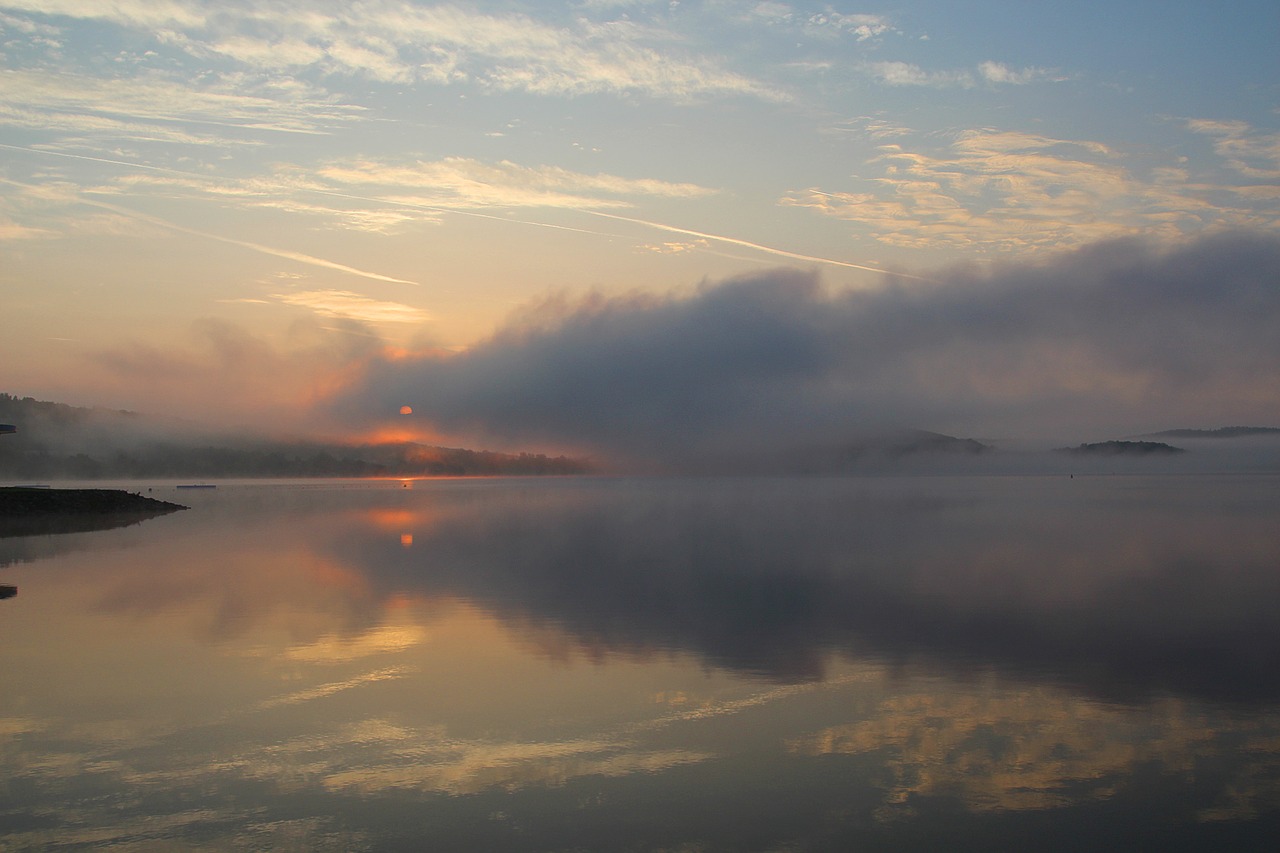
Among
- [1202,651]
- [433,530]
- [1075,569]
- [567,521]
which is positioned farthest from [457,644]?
[567,521]

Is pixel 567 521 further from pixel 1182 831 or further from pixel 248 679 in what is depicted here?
pixel 1182 831

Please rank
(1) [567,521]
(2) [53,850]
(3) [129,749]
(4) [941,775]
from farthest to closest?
(1) [567,521] → (3) [129,749] → (4) [941,775] → (2) [53,850]

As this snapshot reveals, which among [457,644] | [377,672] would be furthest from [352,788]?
[457,644]

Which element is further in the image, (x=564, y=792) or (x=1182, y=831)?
(x=564, y=792)

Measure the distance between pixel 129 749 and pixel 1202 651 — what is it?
62.3 feet

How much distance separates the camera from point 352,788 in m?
11.2

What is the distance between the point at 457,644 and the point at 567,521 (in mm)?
45901

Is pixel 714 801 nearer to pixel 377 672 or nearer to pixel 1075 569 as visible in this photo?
pixel 377 672

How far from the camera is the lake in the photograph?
10258mm

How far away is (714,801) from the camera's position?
1085 centimetres

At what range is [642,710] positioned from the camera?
14.6m

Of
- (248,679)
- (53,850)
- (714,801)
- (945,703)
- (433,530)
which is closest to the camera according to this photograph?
(53,850)

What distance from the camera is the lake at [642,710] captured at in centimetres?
1026

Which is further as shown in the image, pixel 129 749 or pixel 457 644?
pixel 457 644
